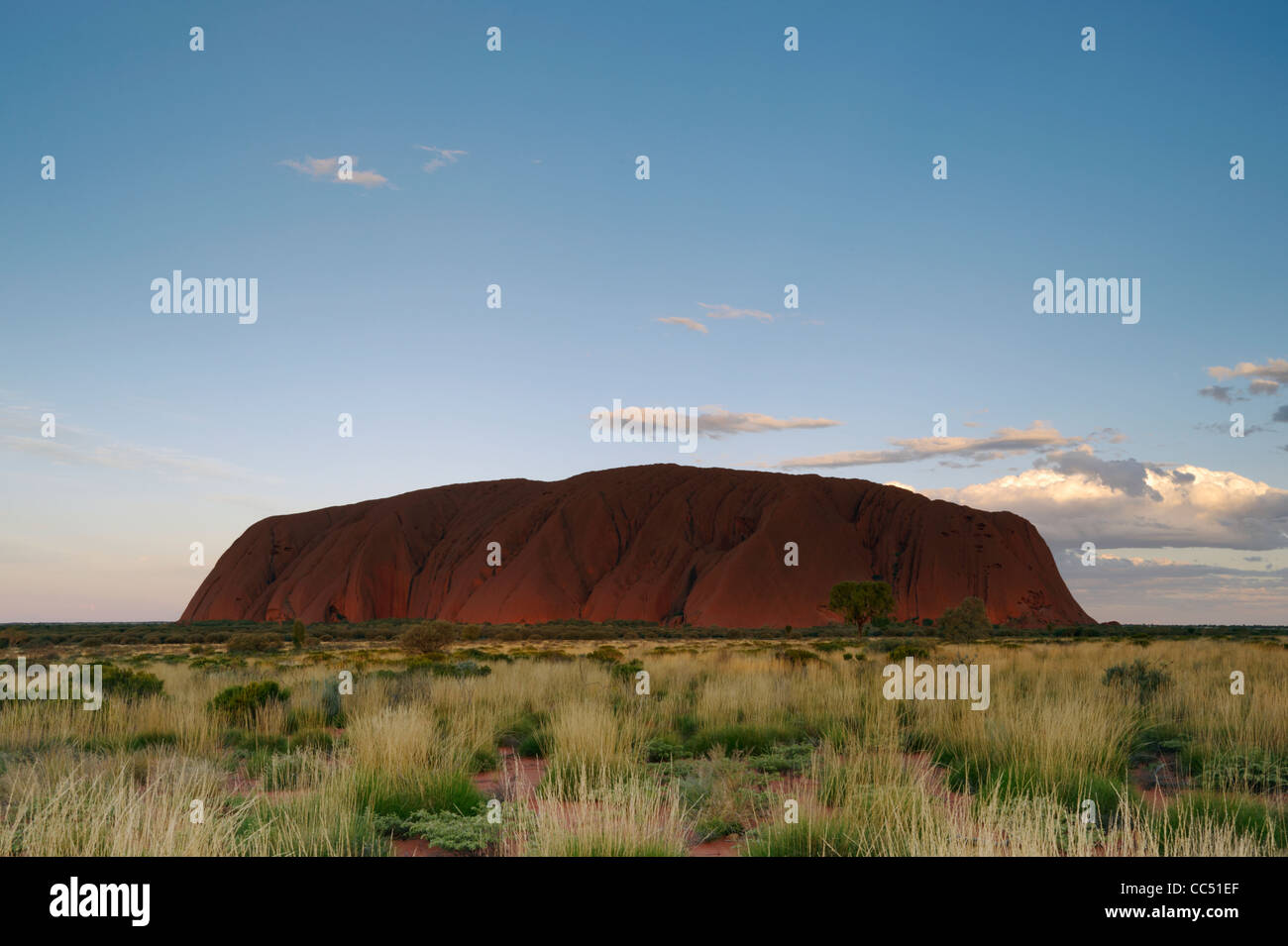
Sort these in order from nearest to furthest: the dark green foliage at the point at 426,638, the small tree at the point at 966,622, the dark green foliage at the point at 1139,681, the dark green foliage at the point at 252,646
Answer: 1. the dark green foliage at the point at 1139,681
2. the dark green foliage at the point at 426,638
3. the dark green foliage at the point at 252,646
4. the small tree at the point at 966,622

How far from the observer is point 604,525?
292 ft

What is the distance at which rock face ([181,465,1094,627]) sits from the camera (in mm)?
79500

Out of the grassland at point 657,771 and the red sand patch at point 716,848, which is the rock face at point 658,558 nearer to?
the grassland at point 657,771

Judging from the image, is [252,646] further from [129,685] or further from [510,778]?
[510,778]

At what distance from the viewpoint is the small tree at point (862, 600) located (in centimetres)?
4769

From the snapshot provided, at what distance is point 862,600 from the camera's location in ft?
156

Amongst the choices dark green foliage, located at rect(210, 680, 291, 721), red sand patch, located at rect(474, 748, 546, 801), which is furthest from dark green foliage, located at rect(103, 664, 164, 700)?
red sand patch, located at rect(474, 748, 546, 801)

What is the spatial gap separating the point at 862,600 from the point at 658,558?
38922 mm

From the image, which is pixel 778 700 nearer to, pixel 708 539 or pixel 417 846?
pixel 417 846

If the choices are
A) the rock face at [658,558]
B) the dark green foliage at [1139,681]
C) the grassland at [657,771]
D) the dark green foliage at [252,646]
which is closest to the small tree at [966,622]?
the grassland at [657,771]

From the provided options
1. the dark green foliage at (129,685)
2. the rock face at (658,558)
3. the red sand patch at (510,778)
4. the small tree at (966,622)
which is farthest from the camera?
the rock face at (658,558)

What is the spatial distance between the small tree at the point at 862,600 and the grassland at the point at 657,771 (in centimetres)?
3344

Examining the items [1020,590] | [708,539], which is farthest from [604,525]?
[1020,590]
